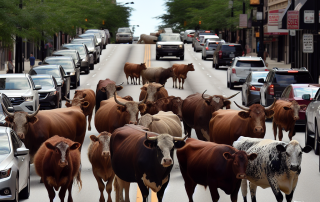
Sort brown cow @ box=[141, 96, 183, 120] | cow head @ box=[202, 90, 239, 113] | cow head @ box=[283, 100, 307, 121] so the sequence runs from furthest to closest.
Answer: brown cow @ box=[141, 96, 183, 120], cow head @ box=[283, 100, 307, 121], cow head @ box=[202, 90, 239, 113]

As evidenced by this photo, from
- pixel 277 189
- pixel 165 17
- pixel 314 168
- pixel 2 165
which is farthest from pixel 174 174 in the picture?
pixel 165 17

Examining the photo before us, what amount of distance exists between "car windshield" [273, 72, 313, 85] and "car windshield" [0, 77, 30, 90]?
997 centimetres

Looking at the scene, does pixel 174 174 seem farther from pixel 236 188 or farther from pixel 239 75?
pixel 239 75

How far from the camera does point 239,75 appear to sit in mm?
37312

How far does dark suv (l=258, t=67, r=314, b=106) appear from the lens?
83.4 ft

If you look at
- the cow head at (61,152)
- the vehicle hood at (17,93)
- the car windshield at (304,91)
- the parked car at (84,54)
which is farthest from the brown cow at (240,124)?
the parked car at (84,54)

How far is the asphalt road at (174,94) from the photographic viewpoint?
1388 centimetres

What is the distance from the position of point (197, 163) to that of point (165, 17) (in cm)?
13206

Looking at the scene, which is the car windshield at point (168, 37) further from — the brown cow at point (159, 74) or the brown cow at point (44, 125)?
the brown cow at point (44, 125)

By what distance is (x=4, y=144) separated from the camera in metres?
11.9

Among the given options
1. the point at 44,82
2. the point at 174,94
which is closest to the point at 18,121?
the point at 44,82

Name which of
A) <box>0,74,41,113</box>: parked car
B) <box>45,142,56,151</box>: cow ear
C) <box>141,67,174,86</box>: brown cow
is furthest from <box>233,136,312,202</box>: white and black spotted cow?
<box>141,67,174,86</box>: brown cow

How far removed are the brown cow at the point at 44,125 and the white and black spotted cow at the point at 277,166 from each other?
5720mm

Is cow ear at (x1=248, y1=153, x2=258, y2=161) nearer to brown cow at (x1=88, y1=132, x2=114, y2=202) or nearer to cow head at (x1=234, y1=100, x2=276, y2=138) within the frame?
brown cow at (x1=88, y1=132, x2=114, y2=202)
